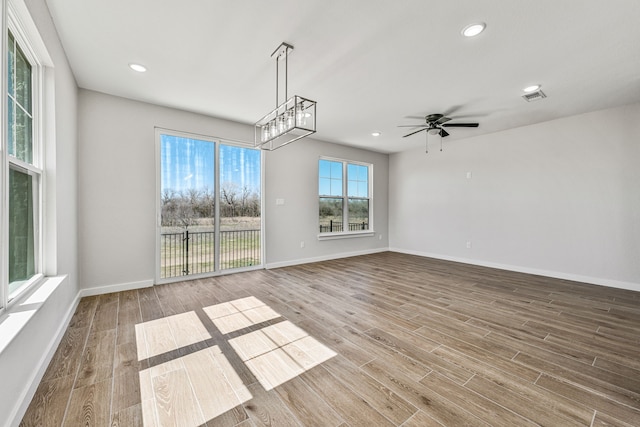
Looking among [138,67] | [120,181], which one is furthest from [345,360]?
[120,181]

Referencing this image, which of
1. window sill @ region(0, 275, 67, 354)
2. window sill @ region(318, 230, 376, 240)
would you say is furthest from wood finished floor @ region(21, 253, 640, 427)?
window sill @ region(318, 230, 376, 240)

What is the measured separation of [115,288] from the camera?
3.61m

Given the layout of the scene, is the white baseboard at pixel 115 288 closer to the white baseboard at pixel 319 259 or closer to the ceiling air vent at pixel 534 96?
the white baseboard at pixel 319 259

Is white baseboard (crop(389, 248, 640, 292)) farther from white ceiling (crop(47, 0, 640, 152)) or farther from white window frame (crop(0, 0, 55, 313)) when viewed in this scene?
white window frame (crop(0, 0, 55, 313))

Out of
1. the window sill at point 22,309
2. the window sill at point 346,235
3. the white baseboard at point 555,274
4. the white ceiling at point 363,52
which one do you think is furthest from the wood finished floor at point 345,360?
the white ceiling at point 363,52

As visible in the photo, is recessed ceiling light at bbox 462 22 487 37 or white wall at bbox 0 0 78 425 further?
recessed ceiling light at bbox 462 22 487 37

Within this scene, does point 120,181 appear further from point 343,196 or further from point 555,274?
point 555,274

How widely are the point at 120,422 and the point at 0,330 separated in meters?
0.78

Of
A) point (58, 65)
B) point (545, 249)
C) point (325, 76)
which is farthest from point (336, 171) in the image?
point (58, 65)

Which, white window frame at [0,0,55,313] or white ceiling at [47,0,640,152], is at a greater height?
white ceiling at [47,0,640,152]

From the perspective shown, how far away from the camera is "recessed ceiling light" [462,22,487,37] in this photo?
2204 mm

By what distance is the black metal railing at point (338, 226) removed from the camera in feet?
20.4

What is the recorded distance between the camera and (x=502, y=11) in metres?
2.05

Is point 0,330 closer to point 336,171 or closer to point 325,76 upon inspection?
point 325,76
